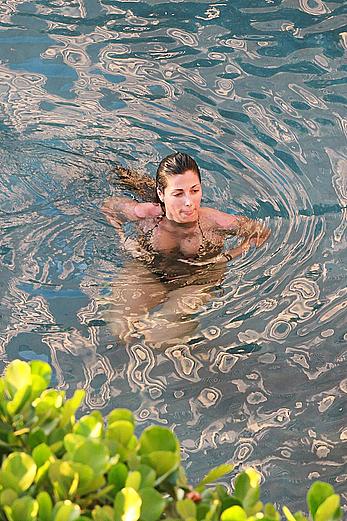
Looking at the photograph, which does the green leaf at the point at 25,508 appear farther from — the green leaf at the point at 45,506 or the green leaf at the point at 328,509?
the green leaf at the point at 328,509

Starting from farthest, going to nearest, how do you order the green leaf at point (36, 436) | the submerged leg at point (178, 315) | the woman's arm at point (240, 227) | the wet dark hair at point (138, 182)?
1. the wet dark hair at point (138, 182)
2. the woman's arm at point (240, 227)
3. the submerged leg at point (178, 315)
4. the green leaf at point (36, 436)

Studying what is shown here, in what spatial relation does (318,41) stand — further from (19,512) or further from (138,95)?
(19,512)

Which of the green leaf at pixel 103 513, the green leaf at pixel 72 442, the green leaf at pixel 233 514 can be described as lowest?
the green leaf at pixel 103 513

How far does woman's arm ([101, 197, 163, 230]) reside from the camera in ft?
17.7

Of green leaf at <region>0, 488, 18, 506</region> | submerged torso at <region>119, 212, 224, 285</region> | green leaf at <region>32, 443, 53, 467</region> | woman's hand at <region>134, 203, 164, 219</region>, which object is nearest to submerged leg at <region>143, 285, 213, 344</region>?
submerged torso at <region>119, 212, 224, 285</region>

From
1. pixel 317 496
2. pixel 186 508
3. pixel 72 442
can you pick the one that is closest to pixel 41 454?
pixel 72 442

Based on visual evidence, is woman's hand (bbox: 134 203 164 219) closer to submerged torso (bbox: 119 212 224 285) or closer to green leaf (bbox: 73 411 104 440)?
submerged torso (bbox: 119 212 224 285)

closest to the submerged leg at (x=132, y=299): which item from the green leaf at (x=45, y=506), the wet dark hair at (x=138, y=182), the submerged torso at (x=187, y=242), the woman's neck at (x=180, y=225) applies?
the submerged torso at (x=187, y=242)

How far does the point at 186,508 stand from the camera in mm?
1735

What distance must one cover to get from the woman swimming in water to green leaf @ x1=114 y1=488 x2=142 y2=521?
9.80 ft

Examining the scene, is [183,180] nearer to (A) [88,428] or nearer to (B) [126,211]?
(B) [126,211]

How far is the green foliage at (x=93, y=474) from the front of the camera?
1.68m

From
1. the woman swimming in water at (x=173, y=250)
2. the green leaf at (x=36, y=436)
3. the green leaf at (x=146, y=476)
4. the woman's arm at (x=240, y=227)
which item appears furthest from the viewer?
the woman's arm at (x=240, y=227)

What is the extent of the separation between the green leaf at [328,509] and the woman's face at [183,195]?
3.34 m
